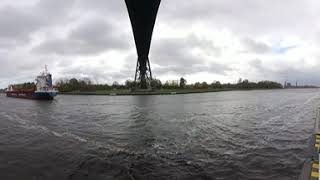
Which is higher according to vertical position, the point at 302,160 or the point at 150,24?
the point at 150,24

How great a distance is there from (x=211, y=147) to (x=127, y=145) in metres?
4.57

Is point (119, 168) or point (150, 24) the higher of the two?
point (150, 24)

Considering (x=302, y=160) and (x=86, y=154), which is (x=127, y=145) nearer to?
(x=86, y=154)

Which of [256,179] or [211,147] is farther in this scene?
[211,147]

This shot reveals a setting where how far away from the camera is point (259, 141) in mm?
15508

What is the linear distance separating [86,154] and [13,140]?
7100 millimetres

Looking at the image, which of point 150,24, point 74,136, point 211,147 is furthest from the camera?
point 150,24

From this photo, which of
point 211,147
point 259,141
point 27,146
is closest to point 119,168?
point 211,147

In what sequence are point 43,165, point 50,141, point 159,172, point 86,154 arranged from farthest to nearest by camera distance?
point 50,141
point 86,154
point 43,165
point 159,172

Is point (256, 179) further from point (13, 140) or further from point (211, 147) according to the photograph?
point (13, 140)

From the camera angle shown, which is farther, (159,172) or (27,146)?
(27,146)

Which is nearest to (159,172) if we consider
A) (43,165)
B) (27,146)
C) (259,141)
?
(43,165)

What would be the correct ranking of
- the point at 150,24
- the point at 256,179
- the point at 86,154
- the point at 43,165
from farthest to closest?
the point at 150,24 → the point at 86,154 → the point at 43,165 → the point at 256,179

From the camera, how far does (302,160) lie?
11328mm
